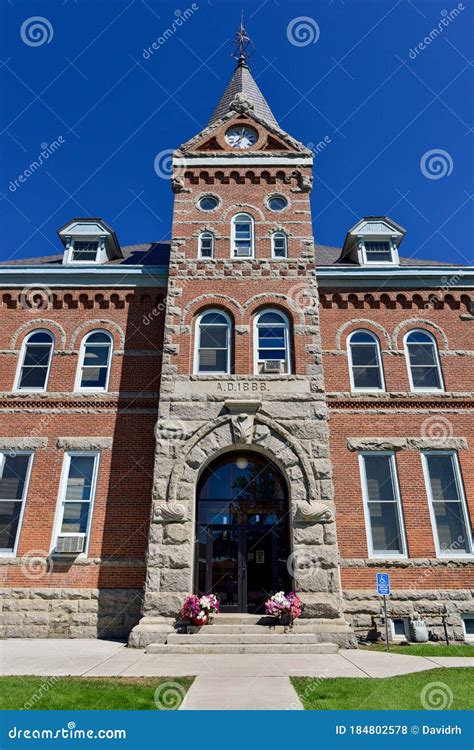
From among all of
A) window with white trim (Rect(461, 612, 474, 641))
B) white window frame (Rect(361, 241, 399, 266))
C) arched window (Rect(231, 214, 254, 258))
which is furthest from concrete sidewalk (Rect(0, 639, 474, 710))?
white window frame (Rect(361, 241, 399, 266))

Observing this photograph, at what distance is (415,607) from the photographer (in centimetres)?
1270

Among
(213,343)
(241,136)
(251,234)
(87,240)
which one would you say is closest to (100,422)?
(213,343)

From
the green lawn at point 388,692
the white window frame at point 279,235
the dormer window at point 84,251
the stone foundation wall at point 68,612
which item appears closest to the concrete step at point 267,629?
the stone foundation wall at point 68,612

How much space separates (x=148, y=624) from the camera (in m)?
10.9

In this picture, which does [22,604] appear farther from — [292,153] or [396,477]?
[292,153]

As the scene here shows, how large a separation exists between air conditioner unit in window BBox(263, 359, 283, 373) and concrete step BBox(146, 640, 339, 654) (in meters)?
7.00

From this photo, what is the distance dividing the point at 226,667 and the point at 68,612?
254 inches

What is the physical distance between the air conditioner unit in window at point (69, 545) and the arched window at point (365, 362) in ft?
30.3

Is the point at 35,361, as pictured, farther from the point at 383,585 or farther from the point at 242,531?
the point at 383,585

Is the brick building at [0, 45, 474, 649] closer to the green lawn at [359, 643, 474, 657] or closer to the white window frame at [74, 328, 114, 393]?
the white window frame at [74, 328, 114, 393]

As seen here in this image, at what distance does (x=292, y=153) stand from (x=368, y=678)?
52.5ft

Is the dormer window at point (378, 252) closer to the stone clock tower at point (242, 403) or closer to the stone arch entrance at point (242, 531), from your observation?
the stone clock tower at point (242, 403)

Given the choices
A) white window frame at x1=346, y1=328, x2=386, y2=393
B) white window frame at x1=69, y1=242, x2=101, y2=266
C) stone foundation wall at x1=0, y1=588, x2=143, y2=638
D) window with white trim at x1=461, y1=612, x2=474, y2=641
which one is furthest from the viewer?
white window frame at x1=69, y1=242, x2=101, y2=266

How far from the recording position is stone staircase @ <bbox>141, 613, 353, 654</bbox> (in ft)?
31.7
